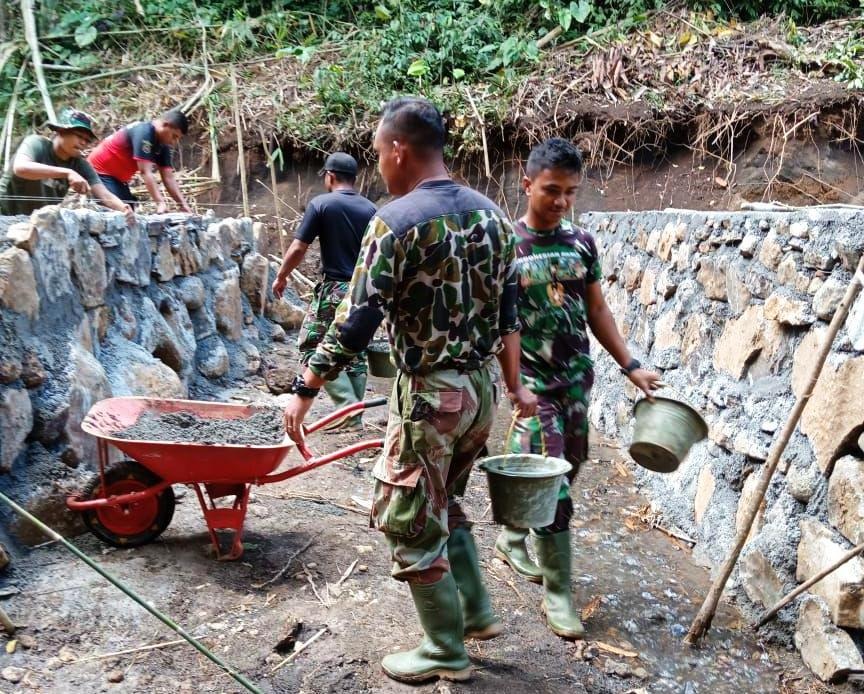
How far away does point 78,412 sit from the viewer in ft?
11.6

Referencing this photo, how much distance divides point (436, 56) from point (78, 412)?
1027cm

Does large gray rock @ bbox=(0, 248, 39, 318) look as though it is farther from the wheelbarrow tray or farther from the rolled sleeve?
the rolled sleeve

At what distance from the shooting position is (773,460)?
2.73 meters

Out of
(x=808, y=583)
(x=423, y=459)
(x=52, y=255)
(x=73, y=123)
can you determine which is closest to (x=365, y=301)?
(x=423, y=459)

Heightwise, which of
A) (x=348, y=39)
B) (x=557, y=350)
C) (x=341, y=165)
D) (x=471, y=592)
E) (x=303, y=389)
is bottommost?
(x=471, y=592)

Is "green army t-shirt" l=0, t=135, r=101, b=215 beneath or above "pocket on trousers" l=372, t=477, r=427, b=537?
above

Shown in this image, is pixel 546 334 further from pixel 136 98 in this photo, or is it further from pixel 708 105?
pixel 136 98

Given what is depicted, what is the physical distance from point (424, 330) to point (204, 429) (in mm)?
1792

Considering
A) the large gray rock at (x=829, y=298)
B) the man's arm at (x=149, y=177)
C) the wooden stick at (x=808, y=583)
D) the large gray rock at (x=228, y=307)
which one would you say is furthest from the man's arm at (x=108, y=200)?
the wooden stick at (x=808, y=583)

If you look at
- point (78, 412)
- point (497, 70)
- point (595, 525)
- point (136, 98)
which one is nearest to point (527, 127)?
point (497, 70)

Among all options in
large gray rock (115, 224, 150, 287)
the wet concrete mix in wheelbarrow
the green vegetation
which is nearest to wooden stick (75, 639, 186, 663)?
the wet concrete mix in wheelbarrow

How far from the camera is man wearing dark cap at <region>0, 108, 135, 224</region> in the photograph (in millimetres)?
4969

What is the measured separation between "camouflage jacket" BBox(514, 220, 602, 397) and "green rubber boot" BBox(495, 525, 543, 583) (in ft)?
2.88

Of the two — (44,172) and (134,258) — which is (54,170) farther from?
(134,258)
